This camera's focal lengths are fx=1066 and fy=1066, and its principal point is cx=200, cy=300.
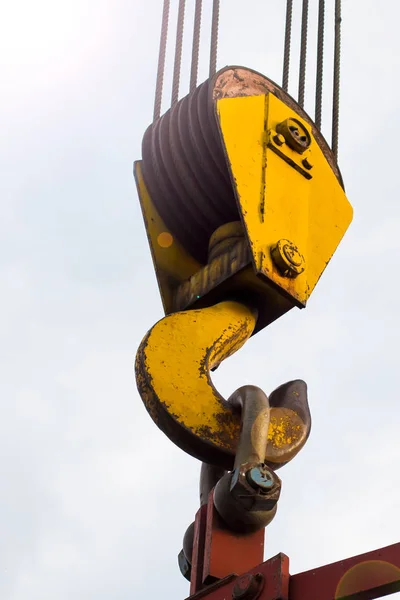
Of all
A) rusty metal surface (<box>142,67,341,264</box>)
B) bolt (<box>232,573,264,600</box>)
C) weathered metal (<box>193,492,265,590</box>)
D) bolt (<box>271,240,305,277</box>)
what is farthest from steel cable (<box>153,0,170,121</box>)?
bolt (<box>232,573,264,600</box>)

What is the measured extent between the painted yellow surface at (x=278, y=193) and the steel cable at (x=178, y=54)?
0.45m

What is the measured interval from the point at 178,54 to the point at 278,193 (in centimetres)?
101

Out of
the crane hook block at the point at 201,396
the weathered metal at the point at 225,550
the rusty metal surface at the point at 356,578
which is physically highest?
the crane hook block at the point at 201,396

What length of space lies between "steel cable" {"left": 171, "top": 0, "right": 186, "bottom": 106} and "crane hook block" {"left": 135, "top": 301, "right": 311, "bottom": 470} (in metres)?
1.17

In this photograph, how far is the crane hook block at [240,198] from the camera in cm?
332

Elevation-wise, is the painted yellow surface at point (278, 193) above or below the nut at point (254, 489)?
above

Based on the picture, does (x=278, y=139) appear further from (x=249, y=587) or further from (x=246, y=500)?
(x=249, y=587)

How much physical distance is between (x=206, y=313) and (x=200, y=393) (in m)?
0.39

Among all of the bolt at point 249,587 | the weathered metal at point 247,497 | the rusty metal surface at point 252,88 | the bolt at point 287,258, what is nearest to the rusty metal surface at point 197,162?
the rusty metal surface at point 252,88

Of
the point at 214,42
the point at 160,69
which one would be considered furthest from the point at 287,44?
the point at 160,69

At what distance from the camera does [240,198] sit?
10.9 feet

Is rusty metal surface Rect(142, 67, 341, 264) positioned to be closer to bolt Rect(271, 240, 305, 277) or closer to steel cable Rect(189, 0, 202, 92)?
steel cable Rect(189, 0, 202, 92)

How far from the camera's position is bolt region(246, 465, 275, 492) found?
8.21 feet

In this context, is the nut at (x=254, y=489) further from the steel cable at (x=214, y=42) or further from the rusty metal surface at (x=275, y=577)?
the steel cable at (x=214, y=42)
